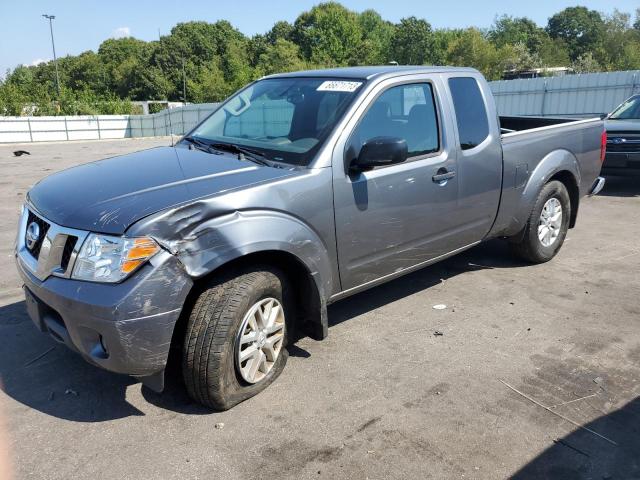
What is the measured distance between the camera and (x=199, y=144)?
4285 mm

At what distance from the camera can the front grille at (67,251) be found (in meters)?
2.95

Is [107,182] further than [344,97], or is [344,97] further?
[344,97]

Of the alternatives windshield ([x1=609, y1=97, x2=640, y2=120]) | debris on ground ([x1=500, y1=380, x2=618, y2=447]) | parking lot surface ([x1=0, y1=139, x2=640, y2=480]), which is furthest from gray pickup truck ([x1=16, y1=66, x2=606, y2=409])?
windshield ([x1=609, y1=97, x2=640, y2=120])

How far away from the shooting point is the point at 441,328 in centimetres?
435

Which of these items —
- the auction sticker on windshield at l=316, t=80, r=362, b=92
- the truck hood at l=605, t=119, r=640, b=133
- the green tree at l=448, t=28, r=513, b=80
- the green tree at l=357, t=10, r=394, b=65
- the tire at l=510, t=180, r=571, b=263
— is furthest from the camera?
the green tree at l=357, t=10, r=394, b=65

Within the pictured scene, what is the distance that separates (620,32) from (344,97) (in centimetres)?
7185

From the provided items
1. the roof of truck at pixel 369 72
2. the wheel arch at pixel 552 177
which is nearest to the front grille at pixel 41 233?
the roof of truck at pixel 369 72

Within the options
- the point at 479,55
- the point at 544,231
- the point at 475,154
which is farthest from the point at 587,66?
the point at 475,154

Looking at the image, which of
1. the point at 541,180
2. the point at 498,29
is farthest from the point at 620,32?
the point at 541,180

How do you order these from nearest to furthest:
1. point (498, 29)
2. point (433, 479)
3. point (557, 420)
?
point (433, 479), point (557, 420), point (498, 29)

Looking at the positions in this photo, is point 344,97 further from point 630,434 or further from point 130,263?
point 630,434

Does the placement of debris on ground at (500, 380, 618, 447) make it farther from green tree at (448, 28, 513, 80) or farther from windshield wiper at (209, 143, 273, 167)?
green tree at (448, 28, 513, 80)

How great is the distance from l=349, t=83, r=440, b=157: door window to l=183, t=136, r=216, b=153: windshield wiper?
1.09 metres

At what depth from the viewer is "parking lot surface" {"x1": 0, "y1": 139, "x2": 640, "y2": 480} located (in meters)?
2.80
